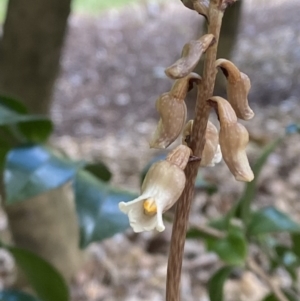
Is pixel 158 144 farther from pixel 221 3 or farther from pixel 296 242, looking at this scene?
pixel 296 242

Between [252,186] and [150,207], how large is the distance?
430 millimetres

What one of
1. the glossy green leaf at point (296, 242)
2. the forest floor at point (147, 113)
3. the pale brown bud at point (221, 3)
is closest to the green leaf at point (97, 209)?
the glossy green leaf at point (296, 242)

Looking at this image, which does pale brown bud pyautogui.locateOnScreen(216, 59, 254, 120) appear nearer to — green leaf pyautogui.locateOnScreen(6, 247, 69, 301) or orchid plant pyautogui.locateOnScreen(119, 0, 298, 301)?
orchid plant pyautogui.locateOnScreen(119, 0, 298, 301)

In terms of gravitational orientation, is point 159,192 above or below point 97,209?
above

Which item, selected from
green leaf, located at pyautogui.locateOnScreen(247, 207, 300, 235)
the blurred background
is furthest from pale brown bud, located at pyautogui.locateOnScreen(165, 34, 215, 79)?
the blurred background

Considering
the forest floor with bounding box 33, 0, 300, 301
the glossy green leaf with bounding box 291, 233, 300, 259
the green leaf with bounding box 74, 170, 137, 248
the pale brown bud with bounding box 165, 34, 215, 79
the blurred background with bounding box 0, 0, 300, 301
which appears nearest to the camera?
the pale brown bud with bounding box 165, 34, 215, 79

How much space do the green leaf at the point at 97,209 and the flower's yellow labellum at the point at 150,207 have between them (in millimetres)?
300

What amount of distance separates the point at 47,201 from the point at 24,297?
43cm

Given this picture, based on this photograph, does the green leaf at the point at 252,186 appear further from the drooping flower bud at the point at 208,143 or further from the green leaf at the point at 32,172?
the drooping flower bud at the point at 208,143

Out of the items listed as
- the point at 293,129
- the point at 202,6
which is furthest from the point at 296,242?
the point at 202,6

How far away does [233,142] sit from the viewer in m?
0.32

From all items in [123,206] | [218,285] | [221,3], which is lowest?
[218,285]

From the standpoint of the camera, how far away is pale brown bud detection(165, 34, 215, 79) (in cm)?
29

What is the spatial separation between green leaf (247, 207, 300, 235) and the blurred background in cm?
53
